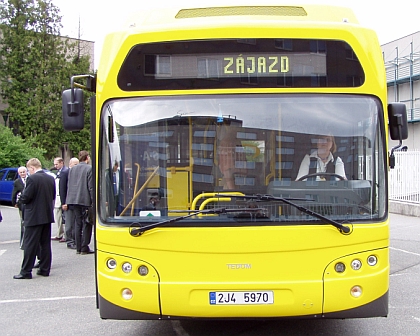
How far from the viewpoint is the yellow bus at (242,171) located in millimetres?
4539

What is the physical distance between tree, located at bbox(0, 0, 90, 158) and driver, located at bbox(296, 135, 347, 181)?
33.6 meters

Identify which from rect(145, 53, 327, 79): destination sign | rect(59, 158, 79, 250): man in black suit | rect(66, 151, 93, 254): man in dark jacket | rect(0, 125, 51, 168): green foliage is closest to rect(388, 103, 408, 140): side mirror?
rect(145, 53, 327, 79): destination sign

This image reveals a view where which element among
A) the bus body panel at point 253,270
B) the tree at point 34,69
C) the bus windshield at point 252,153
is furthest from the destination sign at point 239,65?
the tree at point 34,69

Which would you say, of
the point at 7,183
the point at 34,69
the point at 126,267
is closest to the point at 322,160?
the point at 126,267

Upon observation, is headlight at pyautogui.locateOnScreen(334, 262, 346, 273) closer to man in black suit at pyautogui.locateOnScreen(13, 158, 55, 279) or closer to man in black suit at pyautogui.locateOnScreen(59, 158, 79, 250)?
man in black suit at pyautogui.locateOnScreen(13, 158, 55, 279)

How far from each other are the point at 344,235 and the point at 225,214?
97cm

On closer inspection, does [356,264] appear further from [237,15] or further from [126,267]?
[237,15]

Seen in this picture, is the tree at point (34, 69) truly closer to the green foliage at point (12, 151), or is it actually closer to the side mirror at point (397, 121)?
the green foliage at point (12, 151)

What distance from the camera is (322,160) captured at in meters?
4.71

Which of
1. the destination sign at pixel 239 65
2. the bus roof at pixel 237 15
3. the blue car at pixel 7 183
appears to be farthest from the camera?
the blue car at pixel 7 183

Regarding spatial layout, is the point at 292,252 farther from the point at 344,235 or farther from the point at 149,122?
the point at 149,122

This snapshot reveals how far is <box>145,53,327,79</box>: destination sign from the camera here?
4.77m

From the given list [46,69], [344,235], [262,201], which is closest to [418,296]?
[344,235]

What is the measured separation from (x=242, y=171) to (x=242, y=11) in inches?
60.5
